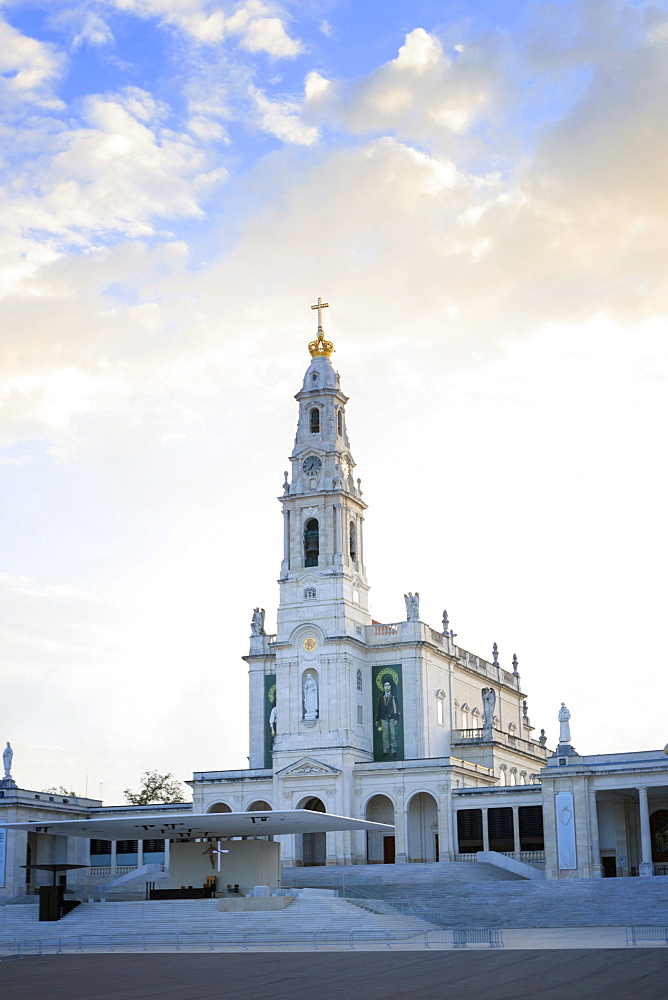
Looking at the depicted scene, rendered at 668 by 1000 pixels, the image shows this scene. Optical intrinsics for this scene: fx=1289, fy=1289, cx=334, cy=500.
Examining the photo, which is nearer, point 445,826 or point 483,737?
point 445,826

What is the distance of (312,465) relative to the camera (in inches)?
3169

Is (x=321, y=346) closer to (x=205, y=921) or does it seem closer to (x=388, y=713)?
(x=388, y=713)

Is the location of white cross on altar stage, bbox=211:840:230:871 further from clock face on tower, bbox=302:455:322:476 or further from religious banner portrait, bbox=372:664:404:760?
clock face on tower, bbox=302:455:322:476

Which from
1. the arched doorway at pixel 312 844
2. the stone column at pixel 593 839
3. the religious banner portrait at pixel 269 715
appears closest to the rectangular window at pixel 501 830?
the stone column at pixel 593 839

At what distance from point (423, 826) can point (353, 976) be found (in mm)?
43352

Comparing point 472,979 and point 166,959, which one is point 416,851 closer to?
point 166,959

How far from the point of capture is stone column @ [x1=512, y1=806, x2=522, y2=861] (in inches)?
2709

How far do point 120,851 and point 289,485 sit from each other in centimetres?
2480

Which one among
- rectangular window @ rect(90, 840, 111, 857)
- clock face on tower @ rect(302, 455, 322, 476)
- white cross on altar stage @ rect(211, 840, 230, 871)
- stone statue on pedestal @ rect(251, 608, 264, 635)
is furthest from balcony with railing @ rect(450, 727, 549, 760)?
rectangular window @ rect(90, 840, 111, 857)

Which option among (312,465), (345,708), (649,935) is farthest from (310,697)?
(649,935)

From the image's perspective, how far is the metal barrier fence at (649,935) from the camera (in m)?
40.0

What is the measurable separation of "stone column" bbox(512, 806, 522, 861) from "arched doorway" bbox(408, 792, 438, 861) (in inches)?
239

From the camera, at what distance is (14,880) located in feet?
235

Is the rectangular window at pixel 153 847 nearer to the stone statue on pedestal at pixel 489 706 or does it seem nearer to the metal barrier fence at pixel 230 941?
the stone statue on pedestal at pixel 489 706
